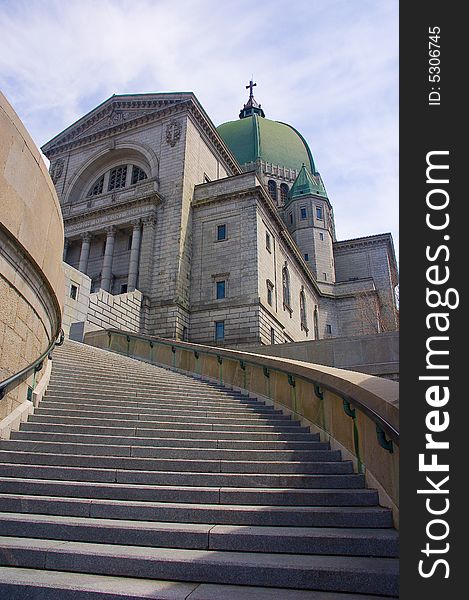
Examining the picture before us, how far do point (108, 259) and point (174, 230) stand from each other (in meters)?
5.53

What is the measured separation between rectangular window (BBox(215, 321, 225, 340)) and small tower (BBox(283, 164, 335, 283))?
2495 centimetres

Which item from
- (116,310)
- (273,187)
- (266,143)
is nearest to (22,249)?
(116,310)

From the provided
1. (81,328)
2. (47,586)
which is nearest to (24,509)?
(47,586)

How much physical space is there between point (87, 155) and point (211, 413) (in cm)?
3417

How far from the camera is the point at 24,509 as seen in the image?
176 inches

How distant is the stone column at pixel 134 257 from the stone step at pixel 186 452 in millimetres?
22796

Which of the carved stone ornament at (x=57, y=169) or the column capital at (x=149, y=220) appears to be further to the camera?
the carved stone ornament at (x=57, y=169)

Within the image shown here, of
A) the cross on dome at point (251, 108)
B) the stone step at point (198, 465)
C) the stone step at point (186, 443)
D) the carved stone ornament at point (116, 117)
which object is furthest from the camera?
the cross on dome at point (251, 108)

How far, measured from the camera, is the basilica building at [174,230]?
27109 millimetres

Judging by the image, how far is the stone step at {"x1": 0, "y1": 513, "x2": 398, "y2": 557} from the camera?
11.6ft

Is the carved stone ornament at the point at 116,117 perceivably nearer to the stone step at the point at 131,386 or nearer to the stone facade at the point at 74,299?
the stone facade at the point at 74,299

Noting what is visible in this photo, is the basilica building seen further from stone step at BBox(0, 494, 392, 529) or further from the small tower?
stone step at BBox(0, 494, 392, 529)

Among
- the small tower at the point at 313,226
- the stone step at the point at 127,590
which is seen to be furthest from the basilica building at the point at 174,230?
the stone step at the point at 127,590

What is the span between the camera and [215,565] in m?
3.29
